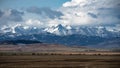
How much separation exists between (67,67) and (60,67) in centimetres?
180

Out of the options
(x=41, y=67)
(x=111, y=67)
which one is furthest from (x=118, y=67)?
(x=41, y=67)

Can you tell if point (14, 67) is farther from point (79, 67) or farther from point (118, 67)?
point (118, 67)

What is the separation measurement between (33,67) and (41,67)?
1.99 meters

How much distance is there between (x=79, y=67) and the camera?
252 ft

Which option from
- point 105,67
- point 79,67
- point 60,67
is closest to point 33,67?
point 60,67

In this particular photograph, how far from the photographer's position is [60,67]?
7612 cm

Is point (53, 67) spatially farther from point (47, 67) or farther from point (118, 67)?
point (118, 67)

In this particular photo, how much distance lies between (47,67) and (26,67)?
17.0ft

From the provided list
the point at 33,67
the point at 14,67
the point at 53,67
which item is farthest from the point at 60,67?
the point at 14,67

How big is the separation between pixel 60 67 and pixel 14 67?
11.5 metres

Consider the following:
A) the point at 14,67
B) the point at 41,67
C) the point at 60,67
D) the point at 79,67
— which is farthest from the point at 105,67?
the point at 14,67

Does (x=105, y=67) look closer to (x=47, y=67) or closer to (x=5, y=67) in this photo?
(x=47, y=67)

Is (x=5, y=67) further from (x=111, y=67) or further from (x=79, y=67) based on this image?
(x=111, y=67)

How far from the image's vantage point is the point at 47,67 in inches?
3000
